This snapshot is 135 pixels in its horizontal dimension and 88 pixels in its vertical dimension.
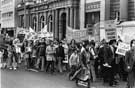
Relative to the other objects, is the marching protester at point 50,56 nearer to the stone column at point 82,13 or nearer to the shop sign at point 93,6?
the shop sign at point 93,6

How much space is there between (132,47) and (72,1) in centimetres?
2216

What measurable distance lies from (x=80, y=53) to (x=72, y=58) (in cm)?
187

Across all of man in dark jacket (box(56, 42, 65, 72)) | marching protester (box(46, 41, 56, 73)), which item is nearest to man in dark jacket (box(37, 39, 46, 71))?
marching protester (box(46, 41, 56, 73))

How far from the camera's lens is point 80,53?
39.5ft

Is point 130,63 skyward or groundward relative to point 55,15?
groundward

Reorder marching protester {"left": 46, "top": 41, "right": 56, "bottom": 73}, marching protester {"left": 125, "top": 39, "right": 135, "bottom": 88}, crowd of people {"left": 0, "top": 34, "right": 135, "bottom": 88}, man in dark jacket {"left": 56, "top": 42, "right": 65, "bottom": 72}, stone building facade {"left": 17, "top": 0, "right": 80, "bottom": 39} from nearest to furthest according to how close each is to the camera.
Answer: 1. marching protester {"left": 125, "top": 39, "right": 135, "bottom": 88}
2. crowd of people {"left": 0, "top": 34, "right": 135, "bottom": 88}
3. marching protester {"left": 46, "top": 41, "right": 56, "bottom": 73}
4. man in dark jacket {"left": 56, "top": 42, "right": 65, "bottom": 72}
5. stone building facade {"left": 17, "top": 0, "right": 80, "bottom": 39}

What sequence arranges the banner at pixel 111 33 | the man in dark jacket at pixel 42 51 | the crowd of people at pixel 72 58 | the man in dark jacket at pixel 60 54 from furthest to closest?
the man in dark jacket at pixel 42 51 < the man in dark jacket at pixel 60 54 < the banner at pixel 111 33 < the crowd of people at pixel 72 58

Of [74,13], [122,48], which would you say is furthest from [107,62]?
[74,13]

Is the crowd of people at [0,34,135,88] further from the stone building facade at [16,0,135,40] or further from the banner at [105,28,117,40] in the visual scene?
the stone building facade at [16,0,135,40]

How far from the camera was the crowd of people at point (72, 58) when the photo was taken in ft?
40.8

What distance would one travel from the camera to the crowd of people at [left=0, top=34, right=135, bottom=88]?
12438 mm

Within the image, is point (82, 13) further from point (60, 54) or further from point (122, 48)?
point (122, 48)

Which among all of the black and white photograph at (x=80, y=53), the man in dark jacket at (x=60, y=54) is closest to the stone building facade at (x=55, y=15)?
the black and white photograph at (x=80, y=53)

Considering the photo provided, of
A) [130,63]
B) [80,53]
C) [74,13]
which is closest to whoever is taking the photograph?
[130,63]
